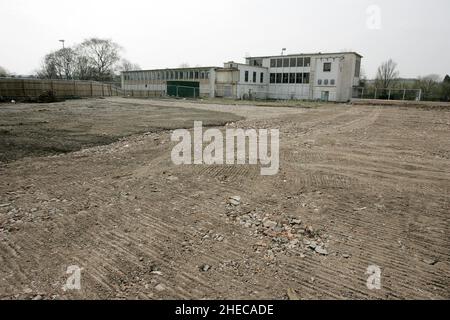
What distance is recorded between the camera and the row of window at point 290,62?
52375 mm

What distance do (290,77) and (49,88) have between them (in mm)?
38491

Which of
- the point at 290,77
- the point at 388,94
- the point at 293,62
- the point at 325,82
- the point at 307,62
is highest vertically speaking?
the point at 293,62

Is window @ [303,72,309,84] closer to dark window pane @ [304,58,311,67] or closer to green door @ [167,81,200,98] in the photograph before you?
dark window pane @ [304,58,311,67]

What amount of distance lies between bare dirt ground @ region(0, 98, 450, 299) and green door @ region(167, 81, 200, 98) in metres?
48.1

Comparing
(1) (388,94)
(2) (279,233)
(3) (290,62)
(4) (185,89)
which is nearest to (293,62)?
(3) (290,62)

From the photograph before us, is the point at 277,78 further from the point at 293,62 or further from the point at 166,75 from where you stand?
the point at 166,75

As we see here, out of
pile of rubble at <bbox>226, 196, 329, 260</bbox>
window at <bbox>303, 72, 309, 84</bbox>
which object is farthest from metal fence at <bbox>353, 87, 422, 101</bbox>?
pile of rubble at <bbox>226, 196, 329, 260</bbox>

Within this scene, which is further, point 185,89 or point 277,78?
point 277,78

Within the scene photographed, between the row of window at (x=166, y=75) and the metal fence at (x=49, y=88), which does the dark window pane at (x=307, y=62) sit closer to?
the row of window at (x=166, y=75)

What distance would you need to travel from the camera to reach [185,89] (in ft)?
183

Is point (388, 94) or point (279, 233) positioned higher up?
point (388, 94)
